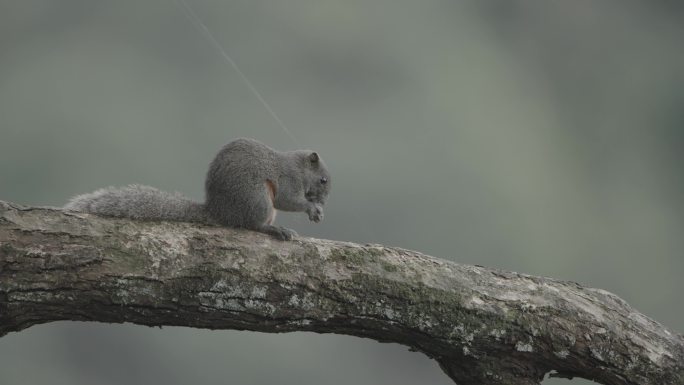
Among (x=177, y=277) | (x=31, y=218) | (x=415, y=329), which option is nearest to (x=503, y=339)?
Result: (x=415, y=329)

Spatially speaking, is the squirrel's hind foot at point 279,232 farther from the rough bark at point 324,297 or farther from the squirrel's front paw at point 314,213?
the squirrel's front paw at point 314,213

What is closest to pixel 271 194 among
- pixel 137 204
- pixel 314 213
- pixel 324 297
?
pixel 314 213

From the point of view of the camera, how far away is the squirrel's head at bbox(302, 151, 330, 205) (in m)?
4.71

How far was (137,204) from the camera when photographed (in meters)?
3.65

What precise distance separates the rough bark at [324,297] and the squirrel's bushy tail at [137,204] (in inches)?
5.4

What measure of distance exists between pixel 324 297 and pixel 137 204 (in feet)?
3.42

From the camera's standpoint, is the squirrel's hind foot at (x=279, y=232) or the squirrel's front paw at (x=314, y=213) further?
the squirrel's front paw at (x=314, y=213)

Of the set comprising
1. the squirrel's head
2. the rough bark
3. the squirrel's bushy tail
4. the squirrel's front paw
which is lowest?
the rough bark

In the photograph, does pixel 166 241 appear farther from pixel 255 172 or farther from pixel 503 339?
pixel 503 339

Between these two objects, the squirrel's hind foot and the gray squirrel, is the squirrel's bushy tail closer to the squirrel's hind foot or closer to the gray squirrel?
the gray squirrel

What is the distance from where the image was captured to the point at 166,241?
11.2 feet

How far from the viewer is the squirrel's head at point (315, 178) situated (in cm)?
471

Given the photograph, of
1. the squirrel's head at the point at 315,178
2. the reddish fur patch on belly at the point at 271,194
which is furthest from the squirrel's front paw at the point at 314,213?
the reddish fur patch on belly at the point at 271,194

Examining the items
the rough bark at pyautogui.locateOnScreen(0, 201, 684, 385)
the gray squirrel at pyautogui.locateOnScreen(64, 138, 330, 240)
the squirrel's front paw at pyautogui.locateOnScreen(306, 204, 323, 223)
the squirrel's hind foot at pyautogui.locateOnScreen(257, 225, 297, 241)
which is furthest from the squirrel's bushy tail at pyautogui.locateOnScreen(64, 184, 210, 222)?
the squirrel's front paw at pyautogui.locateOnScreen(306, 204, 323, 223)
